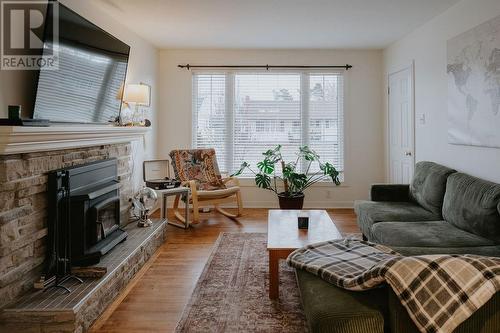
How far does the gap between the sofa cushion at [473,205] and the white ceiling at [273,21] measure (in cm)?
181

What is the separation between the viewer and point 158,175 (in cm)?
539

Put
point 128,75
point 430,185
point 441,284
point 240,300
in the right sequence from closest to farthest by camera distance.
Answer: point 441,284 < point 240,300 < point 430,185 < point 128,75

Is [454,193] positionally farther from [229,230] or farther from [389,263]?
[229,230]

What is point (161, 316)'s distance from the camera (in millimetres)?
2486

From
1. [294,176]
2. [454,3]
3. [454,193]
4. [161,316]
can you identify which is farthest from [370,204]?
[161,316]

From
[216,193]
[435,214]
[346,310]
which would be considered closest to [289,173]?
[216,193]

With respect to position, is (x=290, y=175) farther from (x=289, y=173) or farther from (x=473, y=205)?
(x=473, y=205)

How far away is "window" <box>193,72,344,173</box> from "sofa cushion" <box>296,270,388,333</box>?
4.25m

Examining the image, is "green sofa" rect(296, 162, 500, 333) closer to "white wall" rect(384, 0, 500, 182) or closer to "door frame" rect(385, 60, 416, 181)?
"white wall" rect(384, 0, 500, 182)

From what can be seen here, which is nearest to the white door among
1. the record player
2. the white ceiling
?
the white ceiling

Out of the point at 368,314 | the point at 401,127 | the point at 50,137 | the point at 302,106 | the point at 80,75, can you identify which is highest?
the point at 302,106

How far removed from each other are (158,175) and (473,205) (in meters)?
3.89

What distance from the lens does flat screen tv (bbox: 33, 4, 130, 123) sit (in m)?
2.54

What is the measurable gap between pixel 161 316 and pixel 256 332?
25.8 inches
